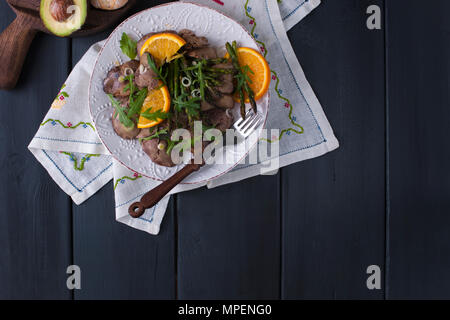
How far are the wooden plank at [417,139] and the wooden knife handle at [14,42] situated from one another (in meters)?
1.09

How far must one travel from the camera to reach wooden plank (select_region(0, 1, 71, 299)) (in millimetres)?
1156

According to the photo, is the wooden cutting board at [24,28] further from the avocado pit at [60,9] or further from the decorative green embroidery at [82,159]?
the decorative green embroidery at [82,159]

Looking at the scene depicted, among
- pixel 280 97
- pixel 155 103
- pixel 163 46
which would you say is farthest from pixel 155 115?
pixel 280 97

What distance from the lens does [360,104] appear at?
3.96 feet

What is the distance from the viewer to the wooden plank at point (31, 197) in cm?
116

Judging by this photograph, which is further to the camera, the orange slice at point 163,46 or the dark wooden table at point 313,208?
the dark wooden table at point 313,208

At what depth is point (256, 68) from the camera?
3.39 feet

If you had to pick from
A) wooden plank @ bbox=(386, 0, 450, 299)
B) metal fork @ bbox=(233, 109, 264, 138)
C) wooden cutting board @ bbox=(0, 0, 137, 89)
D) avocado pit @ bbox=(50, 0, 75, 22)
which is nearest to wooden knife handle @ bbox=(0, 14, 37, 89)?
wooden cutting board @ bbox=(0, 0, 137, 89)

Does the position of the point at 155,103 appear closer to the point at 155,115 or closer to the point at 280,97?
the point at 155,115

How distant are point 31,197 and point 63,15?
556 mm

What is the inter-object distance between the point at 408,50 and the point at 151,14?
0.81 metres

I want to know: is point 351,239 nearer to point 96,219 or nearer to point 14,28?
point 96,219

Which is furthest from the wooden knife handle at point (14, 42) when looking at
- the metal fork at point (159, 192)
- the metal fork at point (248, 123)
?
the metal fork at point (248, 123)

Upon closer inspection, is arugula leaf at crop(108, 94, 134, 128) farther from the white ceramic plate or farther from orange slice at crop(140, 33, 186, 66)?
orange slice at crop(140, 33, 186, 66)
